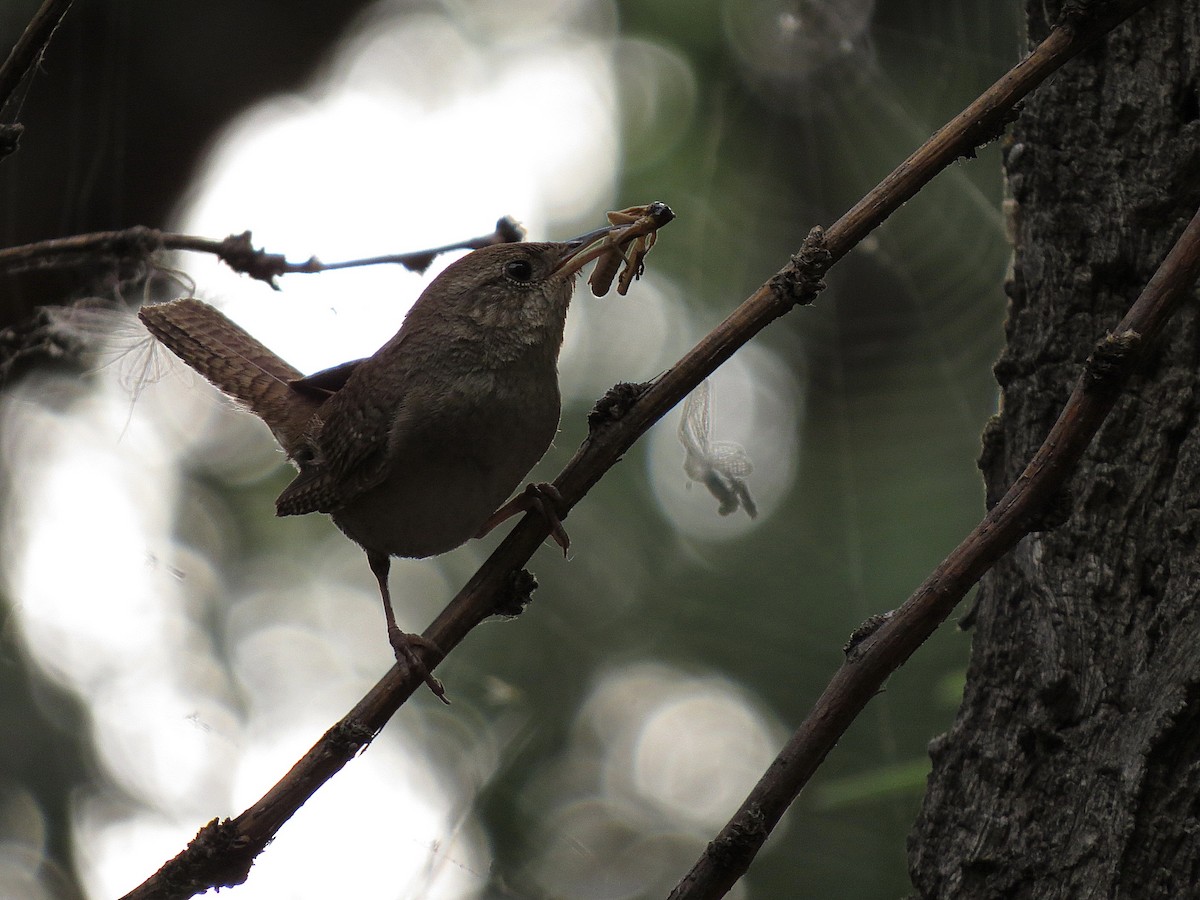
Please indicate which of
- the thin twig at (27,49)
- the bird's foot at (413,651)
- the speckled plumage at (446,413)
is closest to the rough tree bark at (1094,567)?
the bird's foot at (413,651)

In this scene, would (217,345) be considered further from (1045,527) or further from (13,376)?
(1045,527)

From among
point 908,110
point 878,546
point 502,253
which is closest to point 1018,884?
point 502,253

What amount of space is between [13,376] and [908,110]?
3.66 m

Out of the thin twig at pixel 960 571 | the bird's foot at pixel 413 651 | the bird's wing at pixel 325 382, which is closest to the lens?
the thin twig at pixel 960 571

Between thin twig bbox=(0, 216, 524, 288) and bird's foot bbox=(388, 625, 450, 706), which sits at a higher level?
thin twig bbox=(0, 216, 524, 288)

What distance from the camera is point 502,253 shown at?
296 cm

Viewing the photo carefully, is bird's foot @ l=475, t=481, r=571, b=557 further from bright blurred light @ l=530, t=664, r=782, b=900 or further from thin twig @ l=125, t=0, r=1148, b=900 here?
bright blurred light @ l=530, t=664, r=782, b=900

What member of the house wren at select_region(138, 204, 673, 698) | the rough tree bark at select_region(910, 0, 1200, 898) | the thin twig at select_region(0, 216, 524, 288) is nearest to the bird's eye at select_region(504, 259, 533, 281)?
the house wren at select_region(138, 204, 673, 698)

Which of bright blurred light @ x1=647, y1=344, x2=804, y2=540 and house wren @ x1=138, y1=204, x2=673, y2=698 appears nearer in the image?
house wren @ x1=138, y1=204, x2=673, y2=698

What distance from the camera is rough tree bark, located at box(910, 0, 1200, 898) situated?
1.74 m

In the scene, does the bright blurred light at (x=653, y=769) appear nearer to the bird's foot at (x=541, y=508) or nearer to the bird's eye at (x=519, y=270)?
the bird's foot at (x=541, y=508)

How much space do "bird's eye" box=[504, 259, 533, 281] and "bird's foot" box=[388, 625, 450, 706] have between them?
0.93m

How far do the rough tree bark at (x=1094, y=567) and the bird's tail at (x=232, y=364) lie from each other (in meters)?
2.14

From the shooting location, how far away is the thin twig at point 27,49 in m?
1.61
